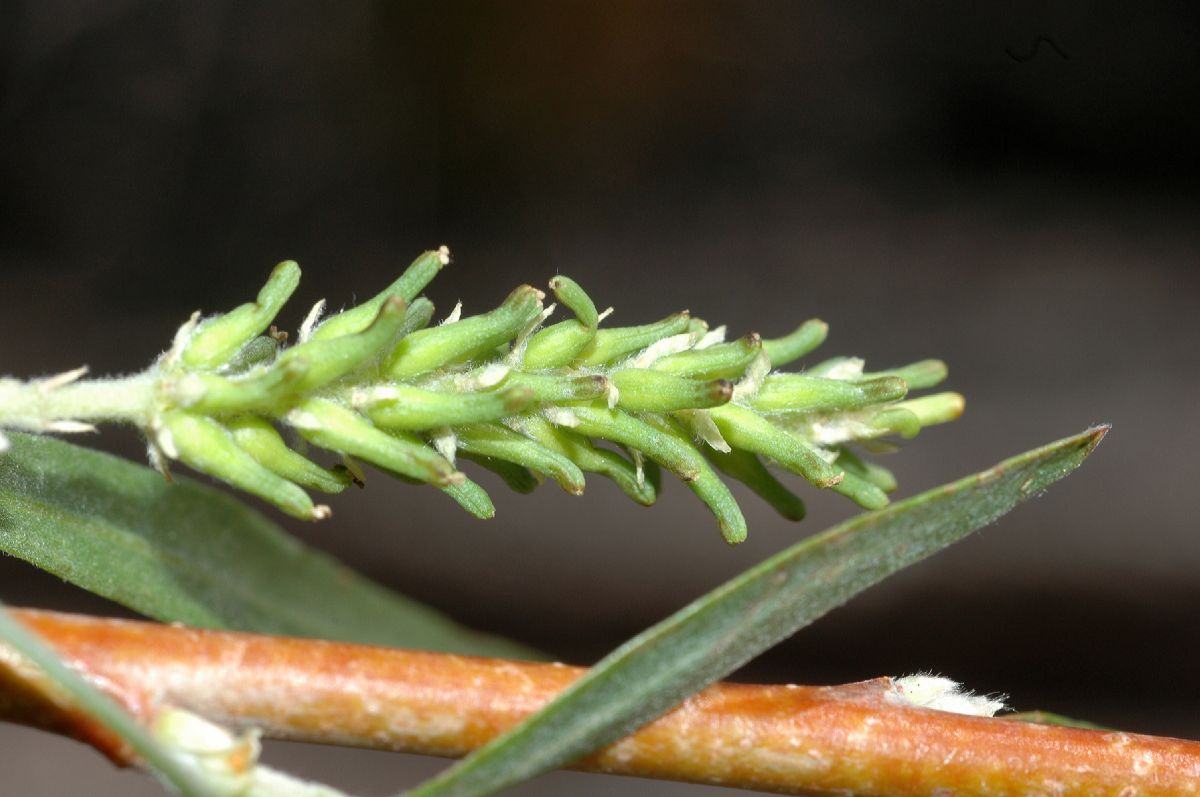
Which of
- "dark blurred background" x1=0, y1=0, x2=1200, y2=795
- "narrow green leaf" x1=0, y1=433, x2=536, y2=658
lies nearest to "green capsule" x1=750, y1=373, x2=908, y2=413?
"narrow green leaf" x1=0, y1=433, x2=536, y2=658

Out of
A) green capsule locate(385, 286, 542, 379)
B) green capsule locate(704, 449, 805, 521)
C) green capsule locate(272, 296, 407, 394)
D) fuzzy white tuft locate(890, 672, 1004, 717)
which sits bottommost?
fuzzy white tuft locate(890, 672, 1004, 717)

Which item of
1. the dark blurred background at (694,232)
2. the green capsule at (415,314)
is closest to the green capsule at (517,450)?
the green capsule at (415,314)

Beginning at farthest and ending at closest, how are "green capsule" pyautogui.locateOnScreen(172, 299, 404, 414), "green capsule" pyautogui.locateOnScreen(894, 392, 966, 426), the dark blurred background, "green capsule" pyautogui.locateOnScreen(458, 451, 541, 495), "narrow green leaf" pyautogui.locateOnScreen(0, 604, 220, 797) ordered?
the dark blurred background → "green capsule" pyautogui.locateOnScreen(894, 392, 966, 426) → "green capsule" pyautogui.locateOnScreen(458, 451, 541, 495) → "green capsule" pyautogui.locateOnScreen(172, 299, 404, 414) → "narrow green leaf" pyautogui.locateOnScreen(0, 604, 220, 797)

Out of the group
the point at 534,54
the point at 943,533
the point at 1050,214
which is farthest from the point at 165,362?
the point at 1050,214

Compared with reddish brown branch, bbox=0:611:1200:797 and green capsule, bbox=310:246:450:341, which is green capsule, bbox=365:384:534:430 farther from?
reddish brown branch, bbox=0:611:1200:797

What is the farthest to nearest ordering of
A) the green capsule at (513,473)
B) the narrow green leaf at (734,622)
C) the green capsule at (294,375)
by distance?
the green capsule at (513,473) < the green capsule at (294,375) < the narrow green leaf at (734,622)

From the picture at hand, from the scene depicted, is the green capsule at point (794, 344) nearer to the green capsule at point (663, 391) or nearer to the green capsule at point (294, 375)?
the green capsule at point (663, 391)
